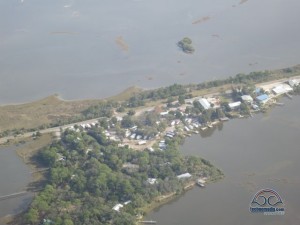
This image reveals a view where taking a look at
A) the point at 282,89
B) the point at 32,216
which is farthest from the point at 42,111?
the point at 282,89

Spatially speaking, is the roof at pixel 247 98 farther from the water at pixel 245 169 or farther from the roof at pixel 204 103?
the roof at pixel 204 103

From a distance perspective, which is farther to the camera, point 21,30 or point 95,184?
point 21,30

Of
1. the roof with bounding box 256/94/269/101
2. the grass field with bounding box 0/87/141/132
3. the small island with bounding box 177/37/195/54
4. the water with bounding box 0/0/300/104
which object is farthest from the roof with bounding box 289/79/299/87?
the grass field with bounding box 0/87/141/132

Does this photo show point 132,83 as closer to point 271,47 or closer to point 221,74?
point 221,74

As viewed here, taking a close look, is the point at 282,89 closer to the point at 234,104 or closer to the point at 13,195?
the point at 234,104

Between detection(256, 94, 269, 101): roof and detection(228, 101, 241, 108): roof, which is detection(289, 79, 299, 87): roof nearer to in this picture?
detection(256, 94, 269, 101): roof

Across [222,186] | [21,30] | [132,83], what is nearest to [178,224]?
[222,186]
